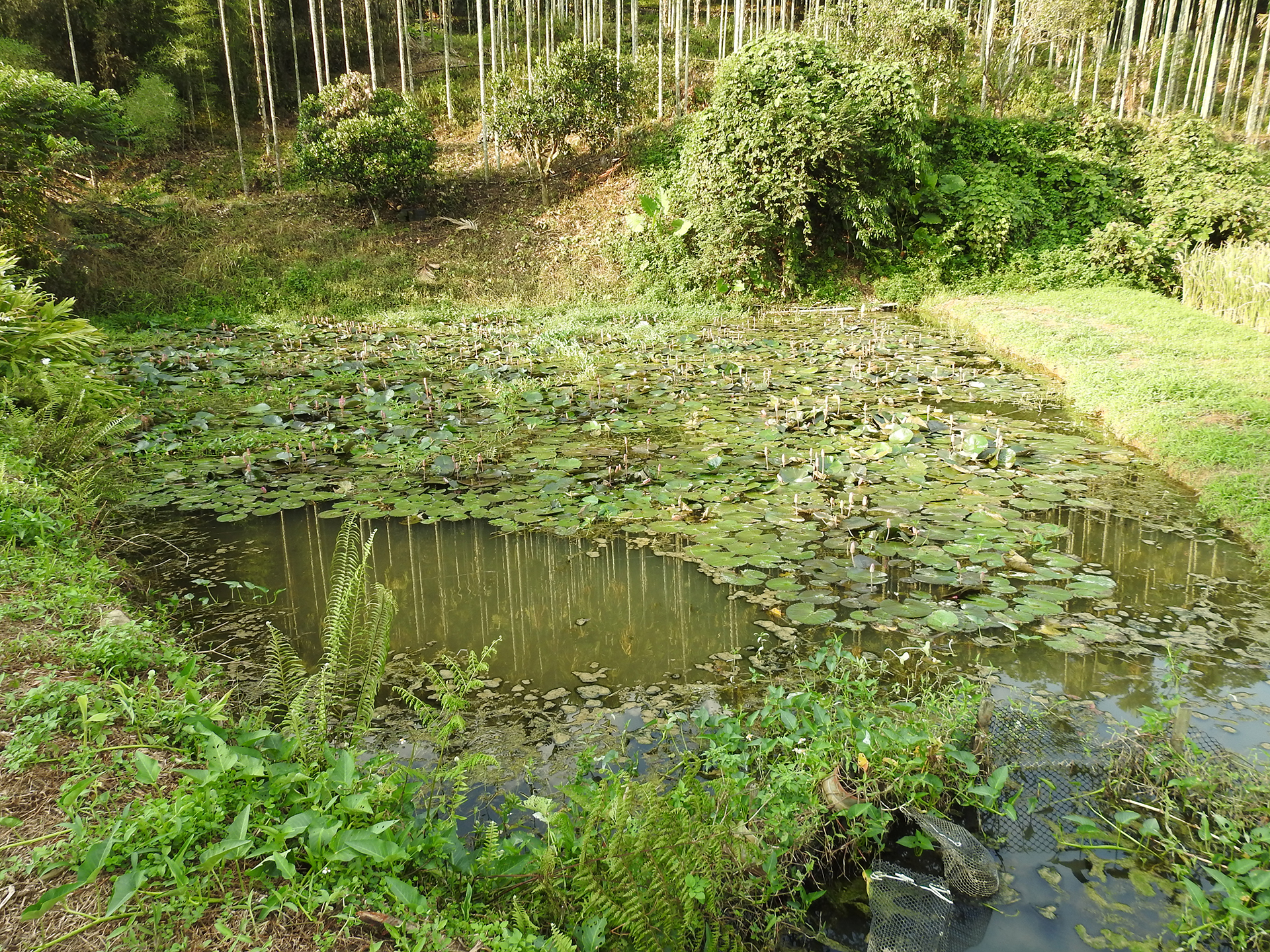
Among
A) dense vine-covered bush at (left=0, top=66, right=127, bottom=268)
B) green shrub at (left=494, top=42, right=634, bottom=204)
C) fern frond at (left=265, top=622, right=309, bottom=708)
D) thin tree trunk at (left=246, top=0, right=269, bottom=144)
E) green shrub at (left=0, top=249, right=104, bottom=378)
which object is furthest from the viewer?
thin tree trunk at (left=246, top=0, right=269, bottom=144)

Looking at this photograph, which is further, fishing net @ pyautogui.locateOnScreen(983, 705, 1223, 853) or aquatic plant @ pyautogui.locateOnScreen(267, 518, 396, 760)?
fishing net @ pyautogui.locateOnScreen(983, 705, 1223, 853)

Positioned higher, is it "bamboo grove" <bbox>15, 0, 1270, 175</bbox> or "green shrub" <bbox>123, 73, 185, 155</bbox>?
"bamboo grove" <bbox>15, 0, 1270, 175</bbox>

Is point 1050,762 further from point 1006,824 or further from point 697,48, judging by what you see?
point 697,48

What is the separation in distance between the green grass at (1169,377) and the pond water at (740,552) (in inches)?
10.3

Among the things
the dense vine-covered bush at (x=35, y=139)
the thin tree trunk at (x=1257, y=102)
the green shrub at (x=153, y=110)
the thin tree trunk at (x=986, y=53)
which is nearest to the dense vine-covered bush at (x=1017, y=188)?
the thin tree trunk at (x=986, y=53)

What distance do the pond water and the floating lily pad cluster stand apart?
25mm

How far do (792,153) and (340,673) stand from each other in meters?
11.3

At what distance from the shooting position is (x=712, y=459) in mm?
4992

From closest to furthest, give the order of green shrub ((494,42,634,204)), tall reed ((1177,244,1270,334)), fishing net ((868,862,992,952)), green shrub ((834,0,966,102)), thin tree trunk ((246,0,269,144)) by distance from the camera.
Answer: fishing net ((868,862,992,952))
tall reed ((1177,244,1270,334))
green shrub ((834,0,966,102))
green shrub ((494,42,634,204))
thin tree trunk ((246,0,269,144))

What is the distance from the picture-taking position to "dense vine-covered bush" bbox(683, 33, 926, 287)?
38.0 ft

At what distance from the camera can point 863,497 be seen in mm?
4441

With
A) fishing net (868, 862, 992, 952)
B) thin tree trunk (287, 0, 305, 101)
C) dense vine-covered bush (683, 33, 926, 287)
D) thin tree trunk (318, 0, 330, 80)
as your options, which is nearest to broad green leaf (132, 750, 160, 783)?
fishing net (868, 862, 992, 952)

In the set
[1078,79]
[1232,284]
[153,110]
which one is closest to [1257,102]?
[1078,79]

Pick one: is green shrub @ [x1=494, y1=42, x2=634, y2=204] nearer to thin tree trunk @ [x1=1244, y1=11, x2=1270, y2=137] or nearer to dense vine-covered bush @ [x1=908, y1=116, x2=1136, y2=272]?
dense vine-covered bush @ [x1=908, y1=116, x2=1136, y2=272]
